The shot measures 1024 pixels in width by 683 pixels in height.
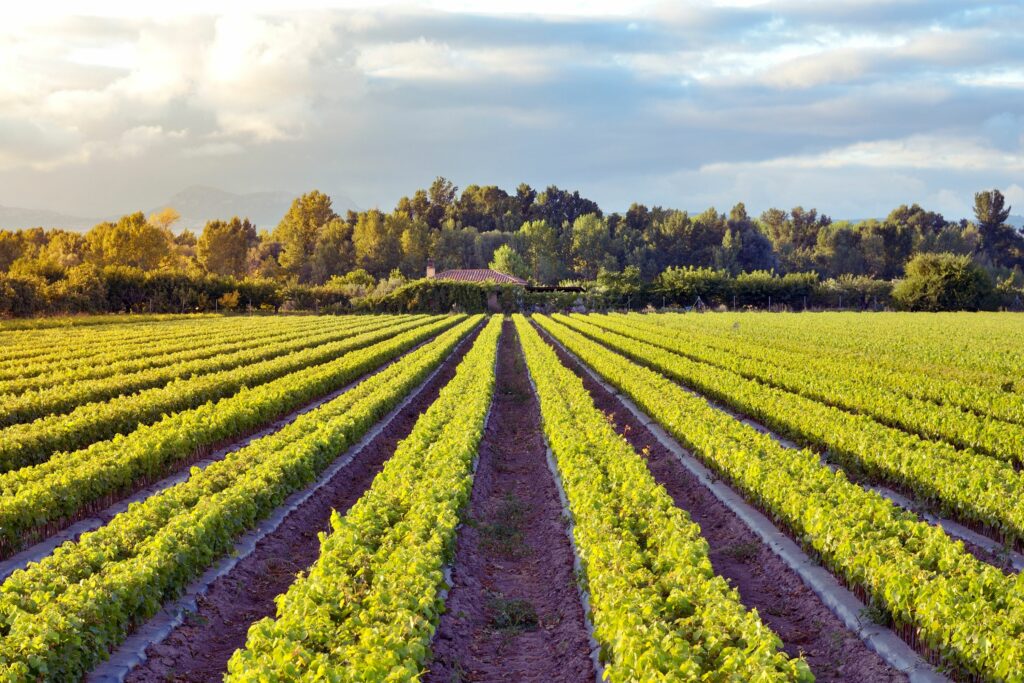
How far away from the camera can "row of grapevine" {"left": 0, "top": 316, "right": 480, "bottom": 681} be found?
6105mm

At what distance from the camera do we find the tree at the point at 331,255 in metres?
128

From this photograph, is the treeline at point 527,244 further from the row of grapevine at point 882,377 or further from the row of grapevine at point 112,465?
the row of grapevine at point 112,465

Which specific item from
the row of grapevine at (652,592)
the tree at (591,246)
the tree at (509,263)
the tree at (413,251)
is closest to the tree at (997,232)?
the tree at (591,246)

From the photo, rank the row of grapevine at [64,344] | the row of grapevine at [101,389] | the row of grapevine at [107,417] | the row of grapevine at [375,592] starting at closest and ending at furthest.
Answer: the row of grapevine at [375,592]
the row of grapevine at [107,417]
the row of grapevine at [101,389]
the row of grapevine at [64,344]

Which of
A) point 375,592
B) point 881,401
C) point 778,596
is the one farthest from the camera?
point 881,401

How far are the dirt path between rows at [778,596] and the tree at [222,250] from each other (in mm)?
119021

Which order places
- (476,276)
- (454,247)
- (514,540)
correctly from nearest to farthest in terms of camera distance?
1. (514,540)
2. (476,276)
3. (454,247)

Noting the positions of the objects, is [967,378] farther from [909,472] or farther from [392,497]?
[392,497]

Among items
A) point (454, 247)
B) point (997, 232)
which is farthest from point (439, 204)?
point (997, 232)

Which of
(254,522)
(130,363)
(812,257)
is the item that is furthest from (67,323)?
(812,257)

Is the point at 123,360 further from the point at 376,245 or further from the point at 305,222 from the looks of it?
the point at 305,222

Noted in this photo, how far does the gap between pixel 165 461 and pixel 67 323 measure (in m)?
45.3

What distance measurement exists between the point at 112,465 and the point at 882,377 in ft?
61.5

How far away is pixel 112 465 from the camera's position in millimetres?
11344
